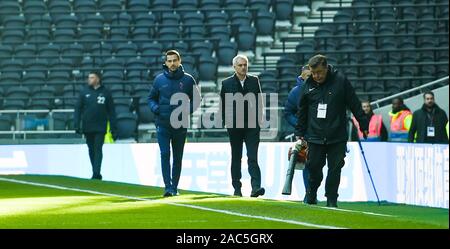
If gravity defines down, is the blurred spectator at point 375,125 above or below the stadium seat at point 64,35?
below

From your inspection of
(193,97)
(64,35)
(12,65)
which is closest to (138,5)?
(64,35)

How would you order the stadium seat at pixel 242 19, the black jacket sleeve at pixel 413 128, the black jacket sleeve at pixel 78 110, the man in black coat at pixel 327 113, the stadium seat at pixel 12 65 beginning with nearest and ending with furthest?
the man in black coat at pixel 327 113
the black jacket sleeve at pixel 78 110
the black jacket sleeve at pixel 413 128
the stadium seat at pixel 12 65
the stadium seat at pixel 242 19

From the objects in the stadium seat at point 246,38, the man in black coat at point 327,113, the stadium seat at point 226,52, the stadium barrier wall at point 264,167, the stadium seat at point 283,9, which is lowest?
the stadium barrier wall at point 264,167

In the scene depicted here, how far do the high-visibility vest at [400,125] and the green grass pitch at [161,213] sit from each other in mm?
7560

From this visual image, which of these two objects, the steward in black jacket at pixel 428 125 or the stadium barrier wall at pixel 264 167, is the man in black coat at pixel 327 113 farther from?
the steward in black jacket at pixel 428 125

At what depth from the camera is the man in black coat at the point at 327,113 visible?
18109 millimetres

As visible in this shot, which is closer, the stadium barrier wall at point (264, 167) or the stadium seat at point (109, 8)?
the stadium barrier wall at point (264, 167)

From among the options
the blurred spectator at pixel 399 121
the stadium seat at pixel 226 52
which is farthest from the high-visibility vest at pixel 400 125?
the stadium seat at pixel 226 52

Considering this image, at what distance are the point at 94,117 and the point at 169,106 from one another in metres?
5.87

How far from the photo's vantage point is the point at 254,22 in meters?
37.6

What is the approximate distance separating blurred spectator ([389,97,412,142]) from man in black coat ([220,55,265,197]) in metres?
8.38

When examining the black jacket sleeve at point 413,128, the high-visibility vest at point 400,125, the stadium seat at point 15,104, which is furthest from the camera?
the stadium seat at point 15,104
